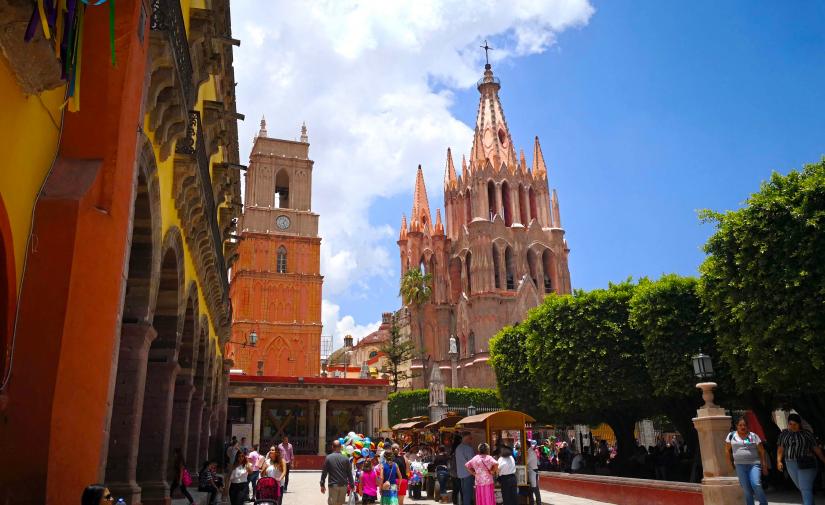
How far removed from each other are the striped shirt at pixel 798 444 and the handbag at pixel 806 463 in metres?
0.04

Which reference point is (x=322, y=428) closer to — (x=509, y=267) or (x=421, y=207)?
(x=509, y=267)

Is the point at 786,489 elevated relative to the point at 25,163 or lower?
lower

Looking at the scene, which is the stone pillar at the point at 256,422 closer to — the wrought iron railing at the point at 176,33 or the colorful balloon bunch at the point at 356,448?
the colorful balloon bunch at the point at 356,448

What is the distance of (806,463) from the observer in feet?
31.6

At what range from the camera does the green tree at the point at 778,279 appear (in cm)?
1510

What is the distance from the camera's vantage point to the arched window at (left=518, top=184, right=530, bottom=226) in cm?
6450

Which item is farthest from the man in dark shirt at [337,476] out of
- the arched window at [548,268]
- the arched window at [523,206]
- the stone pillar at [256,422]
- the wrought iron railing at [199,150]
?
the arched window at [523,206]

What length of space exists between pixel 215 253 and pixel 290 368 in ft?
122

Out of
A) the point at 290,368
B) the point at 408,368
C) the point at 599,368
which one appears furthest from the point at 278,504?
the point at 408,368

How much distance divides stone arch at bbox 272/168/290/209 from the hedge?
19439 millimetres

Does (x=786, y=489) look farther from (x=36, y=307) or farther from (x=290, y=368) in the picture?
(x=290, y=368)

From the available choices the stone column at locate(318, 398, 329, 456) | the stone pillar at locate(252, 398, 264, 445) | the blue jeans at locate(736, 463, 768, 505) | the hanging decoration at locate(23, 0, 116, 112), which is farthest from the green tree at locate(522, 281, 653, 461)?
the hanging decoration at locate(23, 0, 116, 112)

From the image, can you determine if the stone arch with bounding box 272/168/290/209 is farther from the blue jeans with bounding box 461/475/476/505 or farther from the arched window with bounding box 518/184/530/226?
the blue jeans with bounding box 461/475/476/505

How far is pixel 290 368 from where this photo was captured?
51781 mm
